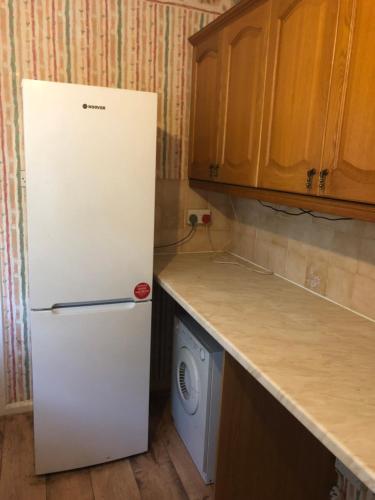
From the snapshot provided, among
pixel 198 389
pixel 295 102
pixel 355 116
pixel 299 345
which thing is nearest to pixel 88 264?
pixel 198 389

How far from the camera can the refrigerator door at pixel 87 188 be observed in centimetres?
156

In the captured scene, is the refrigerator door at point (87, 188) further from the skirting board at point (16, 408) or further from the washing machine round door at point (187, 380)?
the skirting board at point (16, 408)

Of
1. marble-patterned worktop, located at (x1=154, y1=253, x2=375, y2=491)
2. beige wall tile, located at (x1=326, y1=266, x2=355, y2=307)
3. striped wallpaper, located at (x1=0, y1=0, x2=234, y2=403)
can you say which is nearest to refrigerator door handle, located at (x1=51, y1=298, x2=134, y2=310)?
marble-patterned worktop, located at (x1=154, y1=253, x2=375, y2=491)

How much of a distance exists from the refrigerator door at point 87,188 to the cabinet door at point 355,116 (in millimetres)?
773

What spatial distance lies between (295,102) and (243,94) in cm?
40

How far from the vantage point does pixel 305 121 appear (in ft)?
4.42

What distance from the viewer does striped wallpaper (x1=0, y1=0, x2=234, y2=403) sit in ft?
6.35

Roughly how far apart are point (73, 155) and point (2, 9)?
90cm

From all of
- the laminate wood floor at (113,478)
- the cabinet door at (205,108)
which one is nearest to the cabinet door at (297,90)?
the cabinet door at (205,108)

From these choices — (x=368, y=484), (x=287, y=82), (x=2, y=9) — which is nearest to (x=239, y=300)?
(x=287, y=82)

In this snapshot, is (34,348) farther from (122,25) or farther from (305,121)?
(122,25)

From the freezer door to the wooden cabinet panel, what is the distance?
1.93 ft

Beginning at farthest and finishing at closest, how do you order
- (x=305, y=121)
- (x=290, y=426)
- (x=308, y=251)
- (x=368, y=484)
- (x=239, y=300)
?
1. (x=308, y=251)
2. (x=239, y=300)
3. (x=290, y=426)
4. (x=305, y=121)
5. (x=368, y=484)

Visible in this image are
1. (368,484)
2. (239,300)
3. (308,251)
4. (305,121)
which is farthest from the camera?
(308,251)
